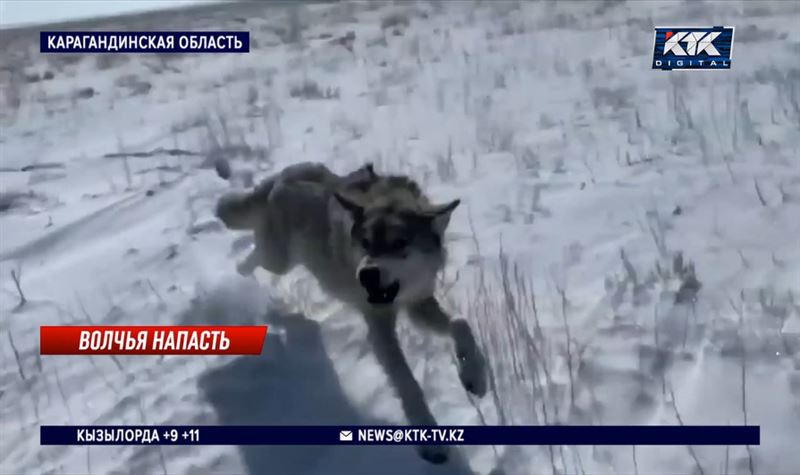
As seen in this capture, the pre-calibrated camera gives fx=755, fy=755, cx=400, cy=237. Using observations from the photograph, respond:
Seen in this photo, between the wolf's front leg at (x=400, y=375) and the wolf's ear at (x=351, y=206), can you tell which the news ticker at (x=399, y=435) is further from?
the wolf's ear at (x=351, y=206)

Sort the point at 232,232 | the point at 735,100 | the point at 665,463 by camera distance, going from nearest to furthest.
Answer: the point at 665,463, the point at 232,232, the point at 735,100

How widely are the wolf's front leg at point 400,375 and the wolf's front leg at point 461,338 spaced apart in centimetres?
14

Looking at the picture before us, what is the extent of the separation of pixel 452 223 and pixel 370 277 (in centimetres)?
147

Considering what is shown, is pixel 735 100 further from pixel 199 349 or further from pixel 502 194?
pixel 199 349

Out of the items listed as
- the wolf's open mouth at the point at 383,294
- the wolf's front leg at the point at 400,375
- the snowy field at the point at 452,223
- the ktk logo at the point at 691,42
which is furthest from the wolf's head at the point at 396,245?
the ktk logo at the point at 691,42

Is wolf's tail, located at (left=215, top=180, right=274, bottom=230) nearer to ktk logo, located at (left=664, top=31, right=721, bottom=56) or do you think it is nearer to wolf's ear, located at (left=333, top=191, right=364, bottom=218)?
wolf's ear, located at (left=333, top=191, right=364, bottom=218)

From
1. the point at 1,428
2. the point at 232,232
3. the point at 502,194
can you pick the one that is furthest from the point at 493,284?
the point at 1,428

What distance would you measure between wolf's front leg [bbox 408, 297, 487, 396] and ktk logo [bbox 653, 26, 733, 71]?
2.04 metres

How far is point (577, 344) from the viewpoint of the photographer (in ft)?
10.6

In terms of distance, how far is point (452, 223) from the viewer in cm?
437

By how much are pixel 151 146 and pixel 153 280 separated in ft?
7.36

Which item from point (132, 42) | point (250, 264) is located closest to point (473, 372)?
point (250, 264)
